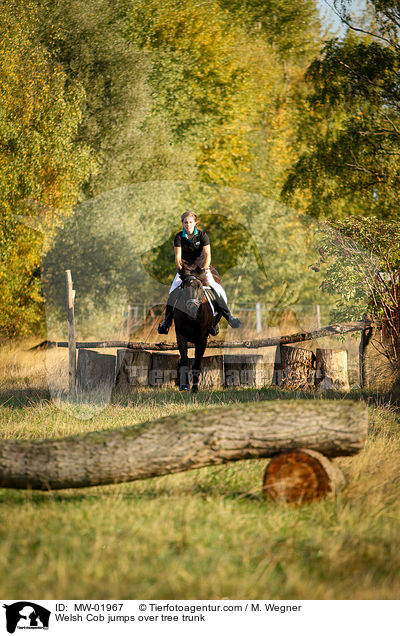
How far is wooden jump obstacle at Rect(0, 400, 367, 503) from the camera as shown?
4426 millimetres

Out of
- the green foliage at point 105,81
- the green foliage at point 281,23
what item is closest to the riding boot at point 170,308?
the green foliage at point 105,81

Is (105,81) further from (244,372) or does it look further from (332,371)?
(332,371)

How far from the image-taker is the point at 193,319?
1007cm

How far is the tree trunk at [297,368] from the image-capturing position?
10805 millimetres

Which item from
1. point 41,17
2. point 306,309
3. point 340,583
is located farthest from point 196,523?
point 306,309

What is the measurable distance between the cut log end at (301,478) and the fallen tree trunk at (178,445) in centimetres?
11

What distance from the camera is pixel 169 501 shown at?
178 inches

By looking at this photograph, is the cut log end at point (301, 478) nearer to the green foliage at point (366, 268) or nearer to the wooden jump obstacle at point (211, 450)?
the wooden jump obstacle at point (211, 450)

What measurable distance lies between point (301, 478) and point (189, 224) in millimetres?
5782

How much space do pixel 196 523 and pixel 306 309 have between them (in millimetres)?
24121

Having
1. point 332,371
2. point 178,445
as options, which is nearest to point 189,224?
point 332,371

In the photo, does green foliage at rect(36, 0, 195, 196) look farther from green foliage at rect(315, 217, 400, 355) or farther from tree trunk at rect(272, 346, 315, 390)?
tree trunk at rect(272, 346, 315, 390)
